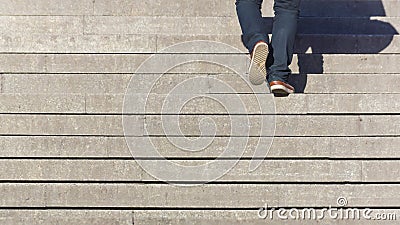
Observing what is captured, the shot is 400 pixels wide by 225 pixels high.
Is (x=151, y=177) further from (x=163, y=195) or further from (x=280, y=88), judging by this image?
(x=280, y=88)

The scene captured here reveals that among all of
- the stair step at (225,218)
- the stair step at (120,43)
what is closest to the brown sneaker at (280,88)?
the stair step at (225,218)

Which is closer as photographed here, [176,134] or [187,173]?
[187,173]

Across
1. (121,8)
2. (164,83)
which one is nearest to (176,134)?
(164,83)

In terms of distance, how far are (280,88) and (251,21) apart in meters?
0.55

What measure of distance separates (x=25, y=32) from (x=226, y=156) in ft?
8.36

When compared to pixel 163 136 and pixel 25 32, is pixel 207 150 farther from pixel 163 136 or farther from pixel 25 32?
pixel 25 32

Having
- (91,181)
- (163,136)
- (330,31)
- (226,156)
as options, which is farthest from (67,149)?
(330,31)

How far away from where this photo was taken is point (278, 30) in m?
6.12

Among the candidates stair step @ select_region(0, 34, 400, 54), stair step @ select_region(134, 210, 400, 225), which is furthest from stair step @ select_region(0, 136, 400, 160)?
stair step @ select_region(0, 34, 400, 54)

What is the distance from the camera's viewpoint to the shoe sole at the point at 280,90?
19.6 ft

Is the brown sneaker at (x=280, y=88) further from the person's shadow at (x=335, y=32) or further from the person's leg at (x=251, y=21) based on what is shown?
the person's shadow at (x=335, y=32)

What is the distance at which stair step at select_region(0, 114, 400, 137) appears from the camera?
19.9ft

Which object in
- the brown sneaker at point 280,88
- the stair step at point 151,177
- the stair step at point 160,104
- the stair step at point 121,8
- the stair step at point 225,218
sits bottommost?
the stair step at point 225,218

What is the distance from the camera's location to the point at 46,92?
21.1 ft
